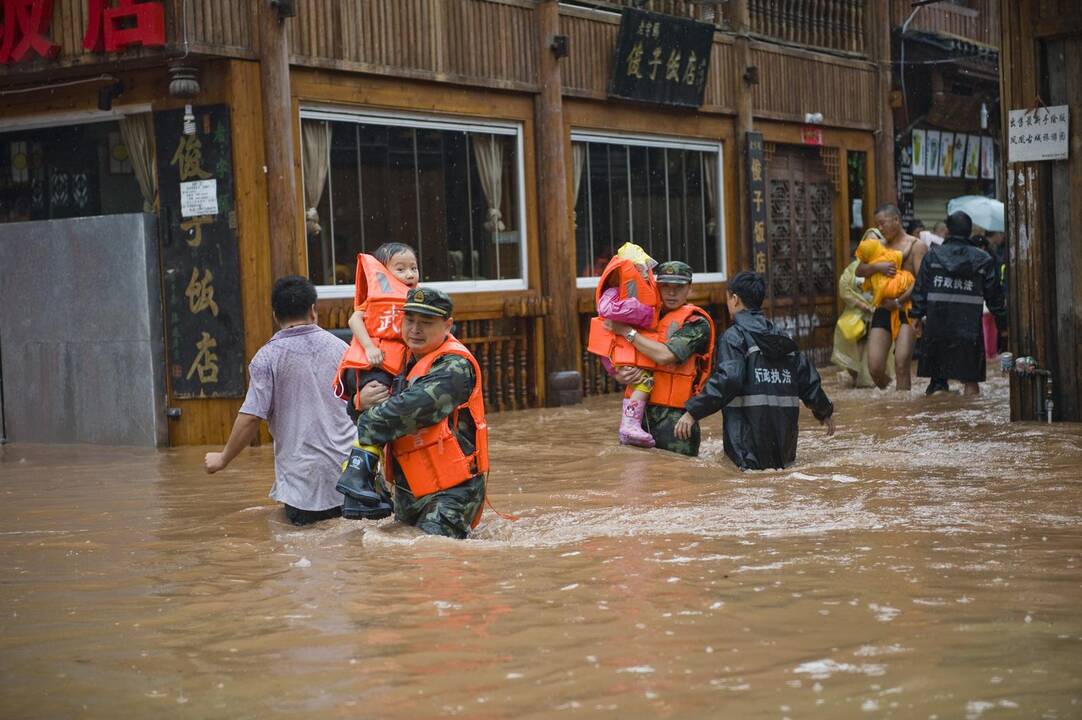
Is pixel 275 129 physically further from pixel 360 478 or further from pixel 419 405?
pixel 419 405

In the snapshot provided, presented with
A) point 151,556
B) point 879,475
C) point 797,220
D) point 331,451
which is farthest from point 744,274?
point 797,220

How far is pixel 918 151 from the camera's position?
22781 mm

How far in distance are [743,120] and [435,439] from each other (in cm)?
1215

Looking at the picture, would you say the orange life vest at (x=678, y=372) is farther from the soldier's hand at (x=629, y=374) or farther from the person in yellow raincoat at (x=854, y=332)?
the person in yellow raincoat at (x=854, y=332)

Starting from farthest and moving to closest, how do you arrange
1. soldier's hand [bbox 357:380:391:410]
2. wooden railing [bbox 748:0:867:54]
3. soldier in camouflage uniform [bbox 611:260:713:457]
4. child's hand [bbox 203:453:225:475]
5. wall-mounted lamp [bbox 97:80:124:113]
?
wooden railing [bbox 748:0:867:54] < wall-mounted lamp [bbox 97:80:124:113] < soldier in camouflage uniform [bbox 611:260:713:457] < soldier's hand [bbox 357:380:391:410] < child's hand [bbox 203:453:225:475]

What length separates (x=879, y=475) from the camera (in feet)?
29.8

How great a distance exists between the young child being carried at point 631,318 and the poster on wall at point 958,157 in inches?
612

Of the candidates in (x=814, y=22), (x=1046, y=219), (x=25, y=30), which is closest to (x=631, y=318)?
(x=1046, y=219)

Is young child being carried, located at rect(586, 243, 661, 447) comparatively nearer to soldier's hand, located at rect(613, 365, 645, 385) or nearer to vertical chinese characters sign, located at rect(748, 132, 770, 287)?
soldier's hand, located at rect(613, 365, 645, 385)

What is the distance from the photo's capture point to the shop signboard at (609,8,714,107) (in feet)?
52.7

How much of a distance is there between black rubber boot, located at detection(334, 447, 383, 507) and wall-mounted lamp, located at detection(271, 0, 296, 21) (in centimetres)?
614

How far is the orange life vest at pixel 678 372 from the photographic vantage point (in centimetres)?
952

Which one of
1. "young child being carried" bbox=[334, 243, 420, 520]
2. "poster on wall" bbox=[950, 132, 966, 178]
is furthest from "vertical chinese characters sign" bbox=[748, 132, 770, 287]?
"young child being carried" bbox=[334, 243, 420, 520]

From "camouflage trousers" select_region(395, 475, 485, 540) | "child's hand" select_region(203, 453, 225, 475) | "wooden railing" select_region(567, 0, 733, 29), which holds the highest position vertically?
"wooden railing" select_region(567, 0, 733, 29)
